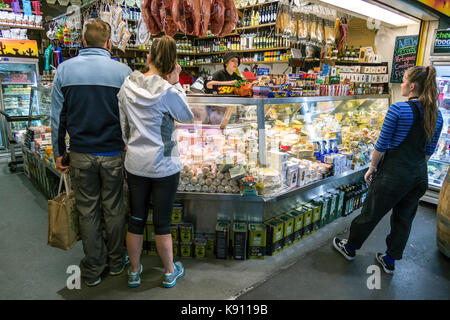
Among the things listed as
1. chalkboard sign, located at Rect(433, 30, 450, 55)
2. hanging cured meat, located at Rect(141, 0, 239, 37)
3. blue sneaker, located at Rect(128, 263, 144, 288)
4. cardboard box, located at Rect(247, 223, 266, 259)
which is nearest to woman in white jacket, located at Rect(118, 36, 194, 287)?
blue sneaker, located at Rect(128, 263, 144, 288)

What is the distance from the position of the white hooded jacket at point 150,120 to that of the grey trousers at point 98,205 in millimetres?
309

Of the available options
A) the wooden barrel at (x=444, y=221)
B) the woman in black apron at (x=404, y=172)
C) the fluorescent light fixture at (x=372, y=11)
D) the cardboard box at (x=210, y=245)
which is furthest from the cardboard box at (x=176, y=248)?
the fluorescent light fixture at (x=372, y=11)

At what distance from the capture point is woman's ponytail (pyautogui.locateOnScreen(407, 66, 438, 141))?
2.54 meters

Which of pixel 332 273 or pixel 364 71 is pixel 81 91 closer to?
pixel 332 273

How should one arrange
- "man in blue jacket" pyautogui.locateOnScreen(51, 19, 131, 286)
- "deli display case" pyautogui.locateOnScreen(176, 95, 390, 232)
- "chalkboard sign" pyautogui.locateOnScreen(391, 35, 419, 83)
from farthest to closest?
"chalkboard sign" pyautogui.locateOnScreen(391, 35, 419, 83), "deli display case" pyautogui.locateOnScreen(176, 95, 390, 232), "man in blue jacket" pyautogui.locateOnScreen(51, 19, 131, 286)

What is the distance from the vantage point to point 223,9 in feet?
11.2

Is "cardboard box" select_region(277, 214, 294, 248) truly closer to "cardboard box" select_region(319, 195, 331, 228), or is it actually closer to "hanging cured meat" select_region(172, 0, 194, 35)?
"cardboard box" select_region(319, 195, 331, 228)

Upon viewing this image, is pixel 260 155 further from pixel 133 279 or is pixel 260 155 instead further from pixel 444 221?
pixel 444 221

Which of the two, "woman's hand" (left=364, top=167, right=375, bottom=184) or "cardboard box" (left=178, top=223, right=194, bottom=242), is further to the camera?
"cardboard box" (left=178, top=223, right=194, bottom=242)

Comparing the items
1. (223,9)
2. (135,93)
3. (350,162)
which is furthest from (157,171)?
(350,162)

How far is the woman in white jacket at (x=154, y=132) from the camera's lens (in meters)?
2.17

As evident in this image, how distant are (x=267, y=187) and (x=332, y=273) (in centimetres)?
103

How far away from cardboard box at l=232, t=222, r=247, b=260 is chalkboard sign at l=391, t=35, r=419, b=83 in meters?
4.11

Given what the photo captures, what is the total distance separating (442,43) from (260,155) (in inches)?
136
